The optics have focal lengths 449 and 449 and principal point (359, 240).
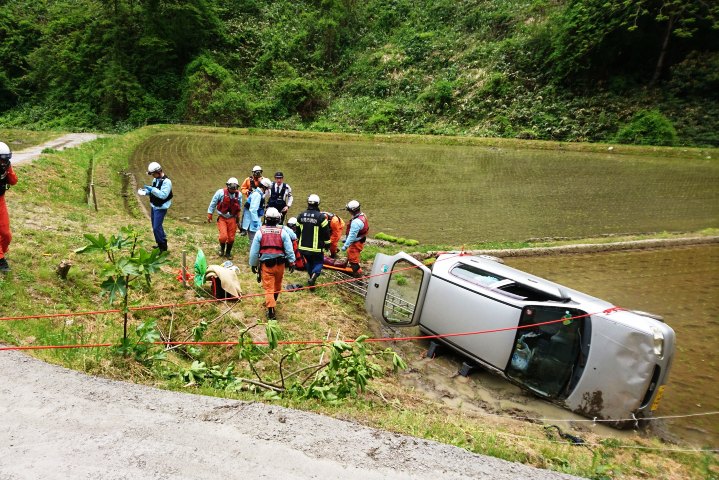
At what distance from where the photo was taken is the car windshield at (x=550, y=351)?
545 cm

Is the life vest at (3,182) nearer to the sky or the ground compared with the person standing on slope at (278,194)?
nearer to the ground

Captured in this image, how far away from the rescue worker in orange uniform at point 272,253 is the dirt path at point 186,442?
3.05 meters

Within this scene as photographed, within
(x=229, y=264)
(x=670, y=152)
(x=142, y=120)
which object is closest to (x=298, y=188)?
(x=229, y=264)

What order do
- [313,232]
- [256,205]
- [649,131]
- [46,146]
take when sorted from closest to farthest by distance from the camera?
[313,232]
[256,205]
[46,146]
[649,131]

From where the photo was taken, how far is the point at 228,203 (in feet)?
29.9

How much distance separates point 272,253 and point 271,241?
0.61 feet

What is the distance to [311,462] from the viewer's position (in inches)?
125

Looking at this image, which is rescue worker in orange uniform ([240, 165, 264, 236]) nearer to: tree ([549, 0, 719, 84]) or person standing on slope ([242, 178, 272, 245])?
person standing on slope ([242, 178, 272, 245])

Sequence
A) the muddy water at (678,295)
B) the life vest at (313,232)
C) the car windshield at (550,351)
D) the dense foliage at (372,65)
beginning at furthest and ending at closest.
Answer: the dense foliage at (372,65), the life vest at (313,232), the muddy water at (678,295), the car windshield at (550,351)

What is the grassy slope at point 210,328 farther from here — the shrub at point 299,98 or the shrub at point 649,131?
the shrub at point 299,98

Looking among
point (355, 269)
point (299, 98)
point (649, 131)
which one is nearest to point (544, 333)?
point (355, 269)

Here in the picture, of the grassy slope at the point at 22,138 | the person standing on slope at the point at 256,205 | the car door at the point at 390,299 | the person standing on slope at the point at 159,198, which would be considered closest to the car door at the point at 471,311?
the car door at the point at 390,299

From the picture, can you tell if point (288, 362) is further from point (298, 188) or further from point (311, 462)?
point (298, 188)

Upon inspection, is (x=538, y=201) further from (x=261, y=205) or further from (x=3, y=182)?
(x=3, y=182)
